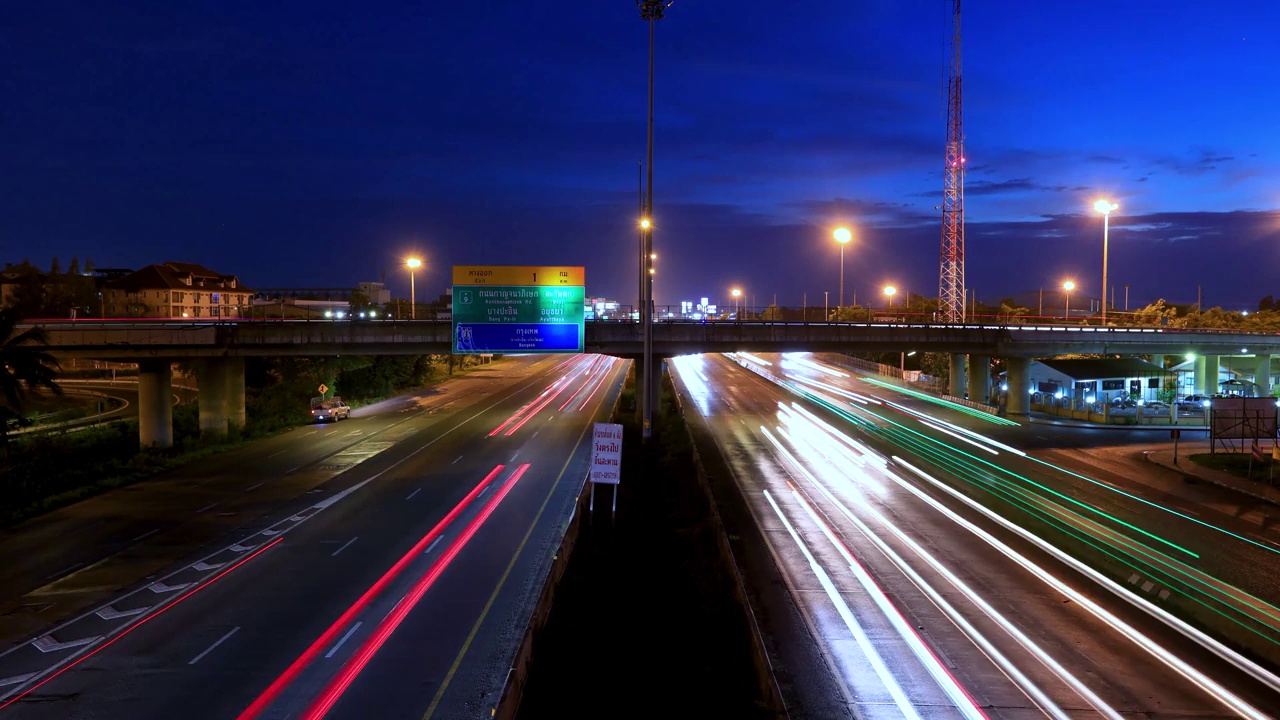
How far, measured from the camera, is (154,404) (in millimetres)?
40094

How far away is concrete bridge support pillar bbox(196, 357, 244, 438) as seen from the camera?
42.9 m

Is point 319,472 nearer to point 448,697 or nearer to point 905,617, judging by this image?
point 448,697

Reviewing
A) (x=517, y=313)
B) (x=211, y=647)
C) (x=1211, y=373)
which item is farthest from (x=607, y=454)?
(x=1211, y=373)

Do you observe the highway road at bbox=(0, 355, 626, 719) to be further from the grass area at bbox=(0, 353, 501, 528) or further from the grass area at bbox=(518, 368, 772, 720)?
the grass area at bbox=(0, 353, 501, 528)

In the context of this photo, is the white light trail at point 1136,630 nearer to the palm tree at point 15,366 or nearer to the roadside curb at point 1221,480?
the roadside curb at point 1221,480

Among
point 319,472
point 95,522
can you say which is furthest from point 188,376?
point 95,522

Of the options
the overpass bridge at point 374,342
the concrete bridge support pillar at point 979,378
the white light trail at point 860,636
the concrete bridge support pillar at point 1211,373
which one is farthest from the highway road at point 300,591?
the concrete bridge support pillar at point 1211,373

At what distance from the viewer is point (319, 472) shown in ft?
111

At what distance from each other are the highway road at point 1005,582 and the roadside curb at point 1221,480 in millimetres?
2578

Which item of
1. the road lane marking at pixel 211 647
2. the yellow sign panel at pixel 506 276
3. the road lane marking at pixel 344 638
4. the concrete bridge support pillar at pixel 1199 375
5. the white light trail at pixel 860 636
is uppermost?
the yellow sign panel at pixel 506 276

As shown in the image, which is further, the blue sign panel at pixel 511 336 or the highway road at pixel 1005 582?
the blue sign panel at pixel 511 336

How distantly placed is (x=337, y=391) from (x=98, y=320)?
891 inches

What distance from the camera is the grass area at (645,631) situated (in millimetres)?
12023

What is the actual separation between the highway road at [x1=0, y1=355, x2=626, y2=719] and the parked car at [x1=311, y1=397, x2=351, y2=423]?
14.2m
